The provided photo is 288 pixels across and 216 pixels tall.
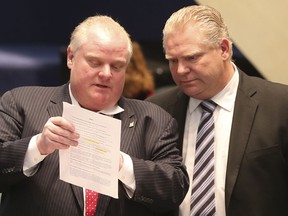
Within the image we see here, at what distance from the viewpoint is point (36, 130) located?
277cm

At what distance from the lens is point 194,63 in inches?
123

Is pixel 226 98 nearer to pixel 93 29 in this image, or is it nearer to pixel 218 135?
pixel 218 135

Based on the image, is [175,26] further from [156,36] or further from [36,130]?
[156,36]

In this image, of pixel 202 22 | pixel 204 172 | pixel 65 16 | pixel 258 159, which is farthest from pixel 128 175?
pixel 65 16

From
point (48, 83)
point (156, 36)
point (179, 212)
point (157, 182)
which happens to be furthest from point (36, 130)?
point (156, 36)

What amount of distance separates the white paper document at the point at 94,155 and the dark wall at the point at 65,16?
4287 millimetres

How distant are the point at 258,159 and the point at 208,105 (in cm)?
33

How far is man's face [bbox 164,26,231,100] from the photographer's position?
3125 mm

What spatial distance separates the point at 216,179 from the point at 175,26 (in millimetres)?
655

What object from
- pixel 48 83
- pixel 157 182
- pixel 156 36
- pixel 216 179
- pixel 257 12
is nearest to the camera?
pixel 157 182

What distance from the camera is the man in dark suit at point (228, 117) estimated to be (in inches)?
120

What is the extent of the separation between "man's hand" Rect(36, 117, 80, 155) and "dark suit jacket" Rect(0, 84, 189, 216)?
14cm

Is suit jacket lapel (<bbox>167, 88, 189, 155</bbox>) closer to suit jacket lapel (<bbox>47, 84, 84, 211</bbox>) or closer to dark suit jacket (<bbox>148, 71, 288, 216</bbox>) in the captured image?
dark suit jacket (<bbox>148, 71, 288, 216</bbox>)

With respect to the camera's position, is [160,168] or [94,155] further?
[160,168]
